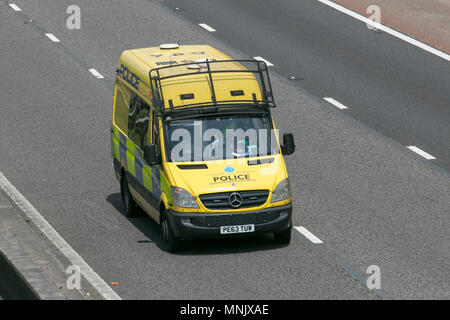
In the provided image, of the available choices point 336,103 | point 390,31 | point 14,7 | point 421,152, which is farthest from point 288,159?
point 14,7

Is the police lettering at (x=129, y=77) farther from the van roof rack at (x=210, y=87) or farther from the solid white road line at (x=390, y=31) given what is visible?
the solid white road line at (x=390, y=31)

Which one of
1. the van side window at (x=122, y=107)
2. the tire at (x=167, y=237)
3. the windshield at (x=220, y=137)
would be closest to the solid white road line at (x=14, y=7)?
the van side window at (x=122, y=107)

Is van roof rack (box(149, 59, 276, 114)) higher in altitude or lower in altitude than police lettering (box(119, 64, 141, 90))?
higher

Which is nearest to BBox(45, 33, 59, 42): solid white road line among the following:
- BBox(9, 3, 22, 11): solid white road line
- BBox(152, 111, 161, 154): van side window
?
BBox(9, 3, 22, 11): solid white road line

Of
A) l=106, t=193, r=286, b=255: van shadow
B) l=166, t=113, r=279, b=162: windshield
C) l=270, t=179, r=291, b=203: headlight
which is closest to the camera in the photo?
l=270, t=179, r=291, b=203: headlight

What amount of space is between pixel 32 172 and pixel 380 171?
254 inches

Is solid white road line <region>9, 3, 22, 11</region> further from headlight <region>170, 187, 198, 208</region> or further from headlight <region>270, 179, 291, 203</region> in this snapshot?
headlight <region>270, 179, 291, 203</region>

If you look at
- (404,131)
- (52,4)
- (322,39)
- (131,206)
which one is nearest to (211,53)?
(131,206)

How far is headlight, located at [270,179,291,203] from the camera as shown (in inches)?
688

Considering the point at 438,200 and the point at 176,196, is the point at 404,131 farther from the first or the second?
the point at 176,196

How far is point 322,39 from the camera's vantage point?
30.9 meters

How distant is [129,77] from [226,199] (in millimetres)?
3633

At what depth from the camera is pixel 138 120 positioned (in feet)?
62.8

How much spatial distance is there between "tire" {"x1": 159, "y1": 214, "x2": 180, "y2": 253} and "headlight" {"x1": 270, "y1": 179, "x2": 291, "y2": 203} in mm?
1553
